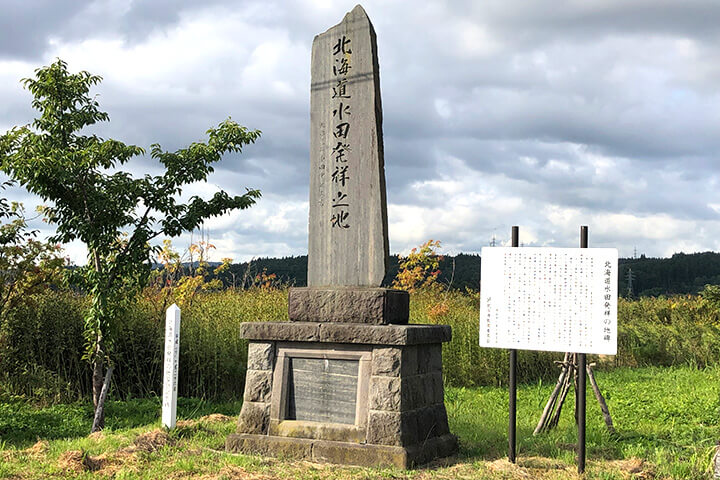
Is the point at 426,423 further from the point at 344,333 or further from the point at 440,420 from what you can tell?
the point at 344,333

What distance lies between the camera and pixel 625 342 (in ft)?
47.5

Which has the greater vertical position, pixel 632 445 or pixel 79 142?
pixel 79 142

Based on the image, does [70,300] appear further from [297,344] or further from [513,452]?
[513,452]

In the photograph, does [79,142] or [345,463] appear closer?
[345,463]

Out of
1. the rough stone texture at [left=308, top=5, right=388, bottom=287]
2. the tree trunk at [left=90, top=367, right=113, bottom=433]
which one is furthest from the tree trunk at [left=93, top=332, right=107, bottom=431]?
the rough stone texture at [left=308, top=5, right=388, bottom=287]

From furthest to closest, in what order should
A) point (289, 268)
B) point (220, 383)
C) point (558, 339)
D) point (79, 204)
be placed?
point (289, 268), point (220, 383), point (79, 204), point (558, 339)

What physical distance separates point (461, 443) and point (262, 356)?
2011 mm

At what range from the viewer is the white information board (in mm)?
5336

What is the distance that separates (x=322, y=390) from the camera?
5758mm

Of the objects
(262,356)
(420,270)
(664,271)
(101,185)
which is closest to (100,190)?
(101,185)

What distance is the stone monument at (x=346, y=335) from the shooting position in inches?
216

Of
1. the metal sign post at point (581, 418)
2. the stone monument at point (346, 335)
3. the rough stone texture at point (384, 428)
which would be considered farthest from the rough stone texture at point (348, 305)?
the metal sign post at point (581, 418)

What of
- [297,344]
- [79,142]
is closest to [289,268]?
[79,142]

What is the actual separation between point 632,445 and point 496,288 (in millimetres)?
2185
